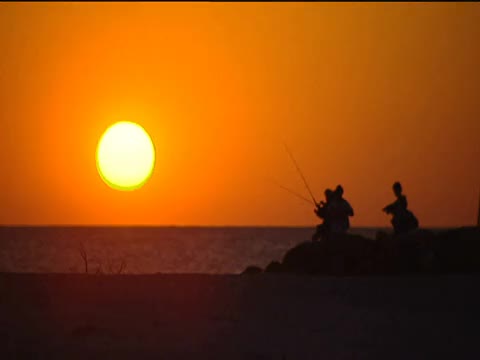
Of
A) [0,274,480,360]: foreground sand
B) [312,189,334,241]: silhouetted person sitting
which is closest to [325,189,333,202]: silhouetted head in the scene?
[312,189,334,241]: silhouetted person sitting

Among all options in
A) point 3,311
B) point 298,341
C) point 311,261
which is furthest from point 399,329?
point 311,261

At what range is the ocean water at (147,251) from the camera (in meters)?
59.2

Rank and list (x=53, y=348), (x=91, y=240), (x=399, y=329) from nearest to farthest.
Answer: (x=53, y=348), (x=399, y=329), (x=91, y=240)

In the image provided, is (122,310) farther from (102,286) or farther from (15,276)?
(15,276)

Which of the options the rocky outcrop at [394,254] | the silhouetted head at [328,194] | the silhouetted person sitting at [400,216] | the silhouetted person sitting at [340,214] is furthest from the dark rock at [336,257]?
the silhouetted person sitting at [400,216]

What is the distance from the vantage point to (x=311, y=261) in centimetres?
1423

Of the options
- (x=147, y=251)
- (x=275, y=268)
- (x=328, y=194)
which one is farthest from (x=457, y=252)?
(x=147, y=251)

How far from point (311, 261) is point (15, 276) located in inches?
218

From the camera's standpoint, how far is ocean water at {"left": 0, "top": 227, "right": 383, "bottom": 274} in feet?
194

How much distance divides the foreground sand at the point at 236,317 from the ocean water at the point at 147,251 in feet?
127

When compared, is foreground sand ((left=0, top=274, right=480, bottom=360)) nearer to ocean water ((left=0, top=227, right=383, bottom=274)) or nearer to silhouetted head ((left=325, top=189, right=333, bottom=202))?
silhouetted head ((left=325, top=189, right=333, bottom=202))

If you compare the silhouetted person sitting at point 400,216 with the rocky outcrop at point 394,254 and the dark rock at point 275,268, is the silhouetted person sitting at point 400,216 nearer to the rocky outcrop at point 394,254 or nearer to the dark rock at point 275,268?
the rocky outcrop at point 394,254

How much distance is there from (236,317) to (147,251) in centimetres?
7058

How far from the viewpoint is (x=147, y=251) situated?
79.1 metres
